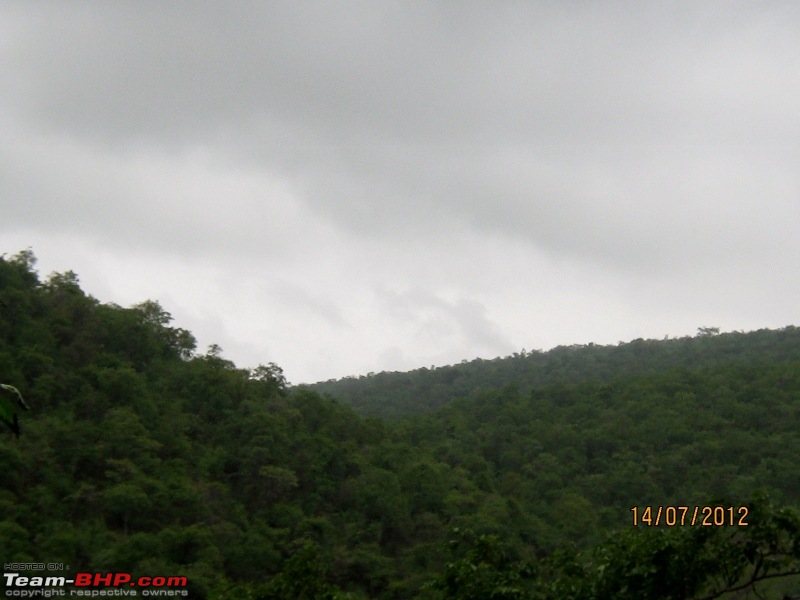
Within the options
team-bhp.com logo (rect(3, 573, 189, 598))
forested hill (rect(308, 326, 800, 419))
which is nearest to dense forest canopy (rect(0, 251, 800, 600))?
team-bhp.com logo (rect(3, 573, 189, 598))

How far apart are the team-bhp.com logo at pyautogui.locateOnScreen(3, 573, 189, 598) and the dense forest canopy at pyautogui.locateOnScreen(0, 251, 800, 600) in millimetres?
715

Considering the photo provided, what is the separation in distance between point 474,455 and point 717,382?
587 inches

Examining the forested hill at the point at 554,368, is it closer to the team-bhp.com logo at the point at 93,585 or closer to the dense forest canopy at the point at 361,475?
the dense forest canopy at the point at 361,475

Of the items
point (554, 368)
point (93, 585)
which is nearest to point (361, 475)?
point (93, 585)

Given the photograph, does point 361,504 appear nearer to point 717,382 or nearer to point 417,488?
point 417,488

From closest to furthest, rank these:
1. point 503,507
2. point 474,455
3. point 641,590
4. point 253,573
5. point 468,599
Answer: point 641,590, point 468,599, point 253,573, point 503,507, point 474,455

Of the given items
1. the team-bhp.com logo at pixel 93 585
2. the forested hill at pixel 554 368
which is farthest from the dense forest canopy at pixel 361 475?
the forested hill at pixel 554 368

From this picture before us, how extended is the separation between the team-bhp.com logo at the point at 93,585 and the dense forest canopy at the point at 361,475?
2.35ft

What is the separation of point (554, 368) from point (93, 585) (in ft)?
174

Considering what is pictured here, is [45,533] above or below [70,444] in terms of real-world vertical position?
below

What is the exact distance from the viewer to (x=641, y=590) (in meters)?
8.16

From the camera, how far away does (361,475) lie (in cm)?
2998

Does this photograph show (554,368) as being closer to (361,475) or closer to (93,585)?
(361,475)

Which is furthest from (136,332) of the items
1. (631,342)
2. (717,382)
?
(631,342)
